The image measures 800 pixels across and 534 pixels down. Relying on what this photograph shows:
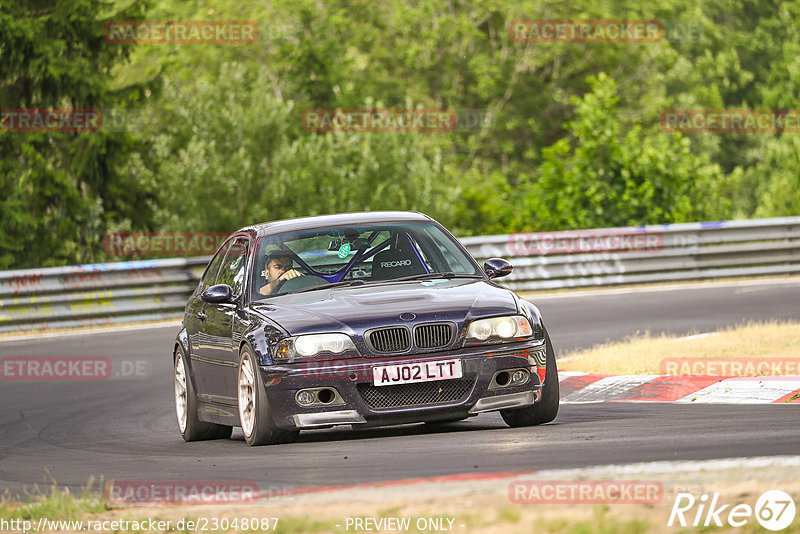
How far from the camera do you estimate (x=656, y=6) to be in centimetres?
6481

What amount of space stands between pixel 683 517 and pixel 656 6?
6205 cm

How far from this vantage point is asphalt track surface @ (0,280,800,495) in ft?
22.2

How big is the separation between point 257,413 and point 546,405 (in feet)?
5.75

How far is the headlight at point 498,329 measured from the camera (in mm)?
8305

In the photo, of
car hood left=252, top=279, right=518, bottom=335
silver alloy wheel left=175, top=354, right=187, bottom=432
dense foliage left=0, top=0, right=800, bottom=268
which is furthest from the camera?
dense foliage left=0, top=0, right=800, bottom=268

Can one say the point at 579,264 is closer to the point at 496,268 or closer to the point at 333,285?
the point at 496,268

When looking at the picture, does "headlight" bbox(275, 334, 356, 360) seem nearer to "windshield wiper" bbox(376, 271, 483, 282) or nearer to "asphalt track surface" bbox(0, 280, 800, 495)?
"asphalt track surface" bbox(0, 280, 800, 495)

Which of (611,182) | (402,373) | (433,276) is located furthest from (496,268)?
(611,182)

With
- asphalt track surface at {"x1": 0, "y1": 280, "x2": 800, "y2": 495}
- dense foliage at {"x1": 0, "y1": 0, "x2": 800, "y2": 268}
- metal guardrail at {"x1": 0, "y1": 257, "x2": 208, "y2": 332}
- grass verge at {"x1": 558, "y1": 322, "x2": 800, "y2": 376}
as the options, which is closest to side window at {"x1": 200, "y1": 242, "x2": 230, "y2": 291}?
asphalt track surface at {"x1": 0, "y1": 280, "x2": 800, "y2": 495}

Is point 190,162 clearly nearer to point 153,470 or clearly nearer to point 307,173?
point 307,173

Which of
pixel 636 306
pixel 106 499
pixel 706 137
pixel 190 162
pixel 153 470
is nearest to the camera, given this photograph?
pixel 106 499

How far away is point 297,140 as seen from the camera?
115 ft

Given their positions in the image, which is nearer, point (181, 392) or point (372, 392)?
point (372, 392)

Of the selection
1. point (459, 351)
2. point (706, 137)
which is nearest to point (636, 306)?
point (459, 351)
